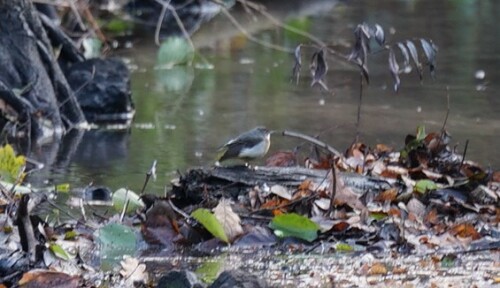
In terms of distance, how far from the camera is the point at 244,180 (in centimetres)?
599

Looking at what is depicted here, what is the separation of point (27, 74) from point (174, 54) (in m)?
3.22

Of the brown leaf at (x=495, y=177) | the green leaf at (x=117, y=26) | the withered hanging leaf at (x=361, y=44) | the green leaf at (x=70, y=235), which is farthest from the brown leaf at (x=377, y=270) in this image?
the green leaf at (x=117, y=26)

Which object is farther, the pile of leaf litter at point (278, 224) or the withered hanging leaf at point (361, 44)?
the withered hanging leaf at point (361, 44)

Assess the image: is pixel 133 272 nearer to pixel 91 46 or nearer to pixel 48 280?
pixel 48 280

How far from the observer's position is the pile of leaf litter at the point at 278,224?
4777 mm

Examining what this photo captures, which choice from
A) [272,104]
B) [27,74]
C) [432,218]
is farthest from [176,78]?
[432,218]

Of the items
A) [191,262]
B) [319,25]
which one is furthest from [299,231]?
[319,25]

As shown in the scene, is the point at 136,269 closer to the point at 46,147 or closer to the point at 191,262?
the point at 191,262

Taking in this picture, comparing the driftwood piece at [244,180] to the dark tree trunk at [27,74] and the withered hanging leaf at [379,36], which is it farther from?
the dark tree trunk at [27,74]

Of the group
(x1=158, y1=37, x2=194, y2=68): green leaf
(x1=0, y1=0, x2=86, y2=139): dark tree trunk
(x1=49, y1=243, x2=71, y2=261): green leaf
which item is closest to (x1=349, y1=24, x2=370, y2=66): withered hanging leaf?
(x1=49, y1=243, x2=71, y2=261): green leaf

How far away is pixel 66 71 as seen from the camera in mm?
10188

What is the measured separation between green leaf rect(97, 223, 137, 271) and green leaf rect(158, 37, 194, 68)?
23.3 ft

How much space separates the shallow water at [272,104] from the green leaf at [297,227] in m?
1.67

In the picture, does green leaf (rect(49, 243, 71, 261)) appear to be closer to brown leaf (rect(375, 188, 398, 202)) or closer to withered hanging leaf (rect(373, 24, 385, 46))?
brown leaf (rect(375, 188, 398, 202))
